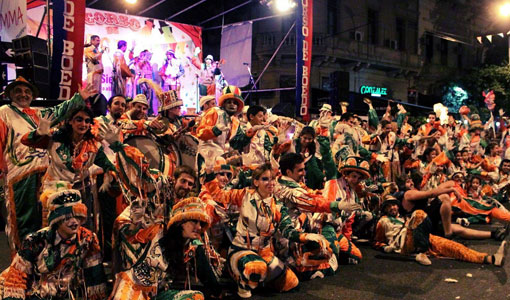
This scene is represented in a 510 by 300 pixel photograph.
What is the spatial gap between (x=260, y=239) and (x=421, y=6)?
2867cm

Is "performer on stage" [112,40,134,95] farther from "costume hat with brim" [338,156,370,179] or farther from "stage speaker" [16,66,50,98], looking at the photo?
"costume hat with brim" [338,156,370,179]

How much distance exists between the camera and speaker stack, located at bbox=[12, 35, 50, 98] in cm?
687

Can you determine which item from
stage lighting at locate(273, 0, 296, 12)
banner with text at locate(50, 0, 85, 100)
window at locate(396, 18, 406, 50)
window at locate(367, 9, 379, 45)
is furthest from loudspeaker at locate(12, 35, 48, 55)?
window at locate(396, 18, 406, 50)

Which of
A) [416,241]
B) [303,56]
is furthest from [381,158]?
[303,56]

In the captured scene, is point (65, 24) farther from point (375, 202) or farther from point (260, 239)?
point (375, 202)

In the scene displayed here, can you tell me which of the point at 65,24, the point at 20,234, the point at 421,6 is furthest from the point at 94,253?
the point at 421,6

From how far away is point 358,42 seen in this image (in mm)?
25109

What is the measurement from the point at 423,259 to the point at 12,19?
736 centimetres

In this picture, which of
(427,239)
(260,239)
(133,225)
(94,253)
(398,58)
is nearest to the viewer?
(94,253)

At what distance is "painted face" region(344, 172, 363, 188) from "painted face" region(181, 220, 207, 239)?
2510 millimetres

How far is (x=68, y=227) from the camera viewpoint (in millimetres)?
3127

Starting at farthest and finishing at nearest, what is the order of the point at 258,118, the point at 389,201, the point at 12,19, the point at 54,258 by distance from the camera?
the point at 12,19 < the point at 389,201 < the point at 258,118 < the point at 54,258

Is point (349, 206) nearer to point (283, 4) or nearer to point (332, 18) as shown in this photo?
point (283, 4)

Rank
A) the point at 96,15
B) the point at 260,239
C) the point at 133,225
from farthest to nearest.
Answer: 1. the point at 96,15
2. the point at 260,239
3. the point at 133,225
